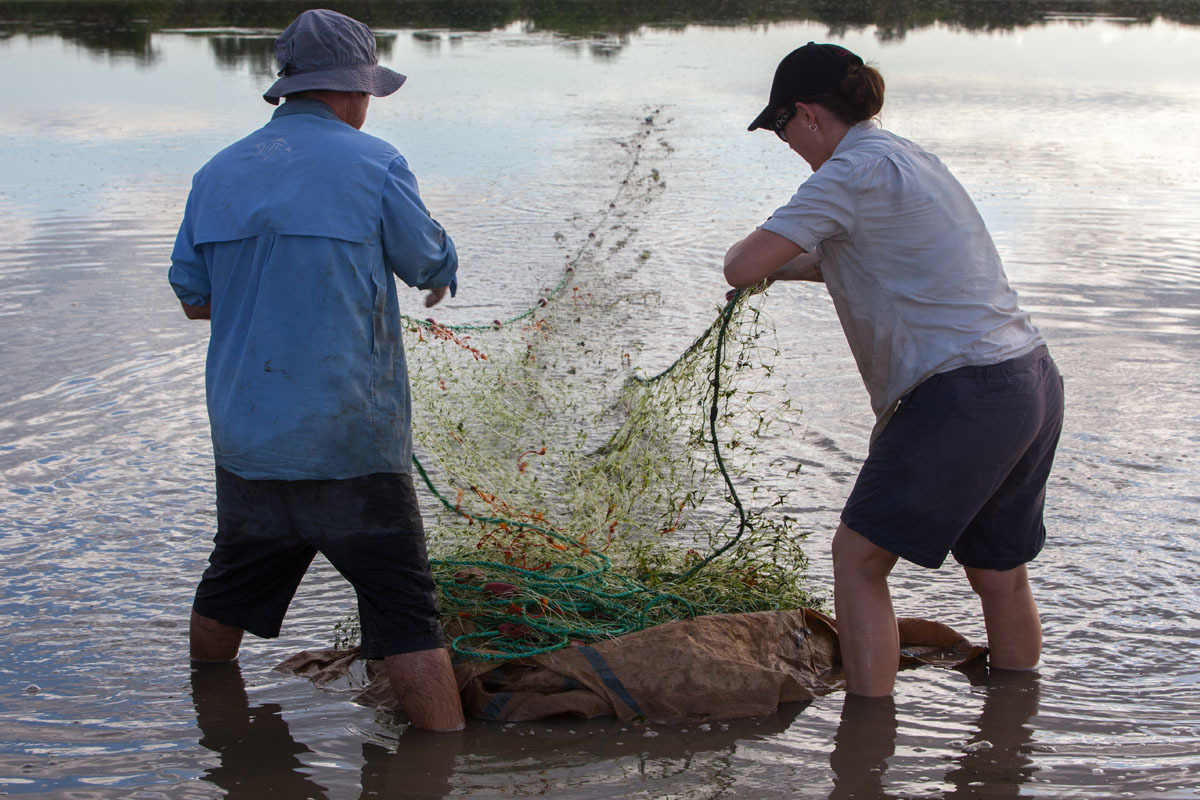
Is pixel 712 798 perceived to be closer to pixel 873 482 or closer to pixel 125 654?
pixel 873 482

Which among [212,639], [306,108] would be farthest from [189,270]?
[212,639]

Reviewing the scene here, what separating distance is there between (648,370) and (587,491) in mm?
2262

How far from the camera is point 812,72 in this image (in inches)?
127

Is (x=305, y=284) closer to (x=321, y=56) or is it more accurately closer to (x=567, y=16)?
(x=321, y=56)

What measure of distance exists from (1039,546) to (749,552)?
0.98m

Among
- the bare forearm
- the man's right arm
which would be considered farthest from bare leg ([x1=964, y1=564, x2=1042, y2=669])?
the man's right arm

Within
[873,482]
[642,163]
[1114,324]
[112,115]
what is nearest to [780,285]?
[1114,324]

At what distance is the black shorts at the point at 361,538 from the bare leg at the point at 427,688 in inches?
1.7

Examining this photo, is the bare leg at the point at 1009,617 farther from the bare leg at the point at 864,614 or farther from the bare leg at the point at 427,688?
the bare leg at the point at 427,688

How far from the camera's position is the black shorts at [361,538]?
309 cm

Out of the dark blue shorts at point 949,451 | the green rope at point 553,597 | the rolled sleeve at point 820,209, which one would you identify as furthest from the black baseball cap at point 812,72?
the dark blue shorts at point 949,451

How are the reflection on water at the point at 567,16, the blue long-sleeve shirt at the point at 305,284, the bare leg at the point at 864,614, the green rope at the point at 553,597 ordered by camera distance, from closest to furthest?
the blue long-sleeve shirt at the point at 305,284, the bare leg at the point at 864,614, the green rope at the point at 553,597, the reflection on water at the point at 567,16

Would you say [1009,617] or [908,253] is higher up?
[908,253]

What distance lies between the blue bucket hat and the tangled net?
52.9 inches
